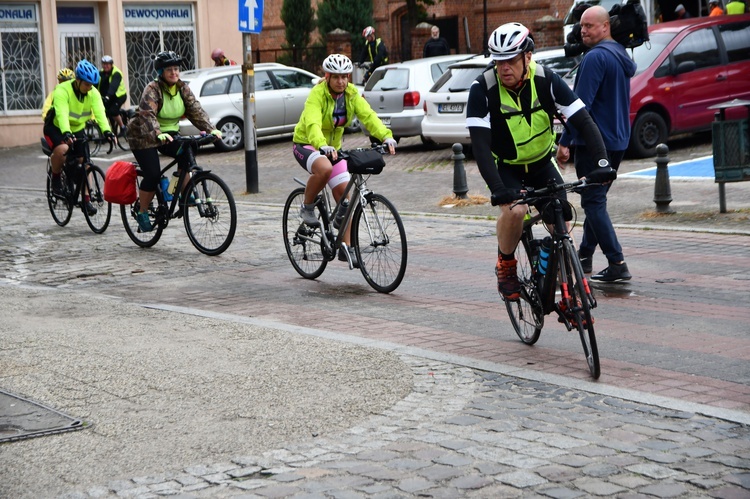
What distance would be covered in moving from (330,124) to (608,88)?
2196mm

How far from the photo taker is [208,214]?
37.6 ft

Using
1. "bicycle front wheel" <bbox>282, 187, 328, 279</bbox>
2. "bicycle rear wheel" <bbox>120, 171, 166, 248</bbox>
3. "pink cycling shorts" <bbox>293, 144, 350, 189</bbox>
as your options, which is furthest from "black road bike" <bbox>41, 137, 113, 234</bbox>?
"pink cycling shorts" <bbox>293, 144, 350, 189</bbox>

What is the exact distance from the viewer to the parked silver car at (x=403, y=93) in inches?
837

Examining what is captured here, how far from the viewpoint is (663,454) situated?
494 centimetres

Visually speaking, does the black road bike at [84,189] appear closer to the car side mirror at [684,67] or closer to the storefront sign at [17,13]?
the car side mirror at [684,67]

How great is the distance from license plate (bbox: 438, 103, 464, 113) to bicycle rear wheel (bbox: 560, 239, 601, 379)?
1287 cm

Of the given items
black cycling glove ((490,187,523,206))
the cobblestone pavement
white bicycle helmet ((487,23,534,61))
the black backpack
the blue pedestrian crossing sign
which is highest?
the blue pedestrian crossing sign

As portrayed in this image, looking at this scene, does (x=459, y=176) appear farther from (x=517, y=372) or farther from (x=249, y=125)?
(x=517, y=372)

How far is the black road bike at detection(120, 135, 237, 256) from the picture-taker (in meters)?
11.4

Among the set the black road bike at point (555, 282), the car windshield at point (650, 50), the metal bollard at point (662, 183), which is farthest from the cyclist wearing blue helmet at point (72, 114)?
the car windshield at point (650, 50)

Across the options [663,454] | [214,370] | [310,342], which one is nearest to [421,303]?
[310,342]

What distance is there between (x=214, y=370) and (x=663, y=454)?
107 inches

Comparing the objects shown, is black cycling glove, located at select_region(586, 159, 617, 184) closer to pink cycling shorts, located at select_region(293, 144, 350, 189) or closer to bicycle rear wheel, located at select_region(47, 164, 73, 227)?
pink cycling shorts, located at select_region(293, 144, 350, 189)

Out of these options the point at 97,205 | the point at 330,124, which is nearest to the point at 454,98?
the point at 97,205
